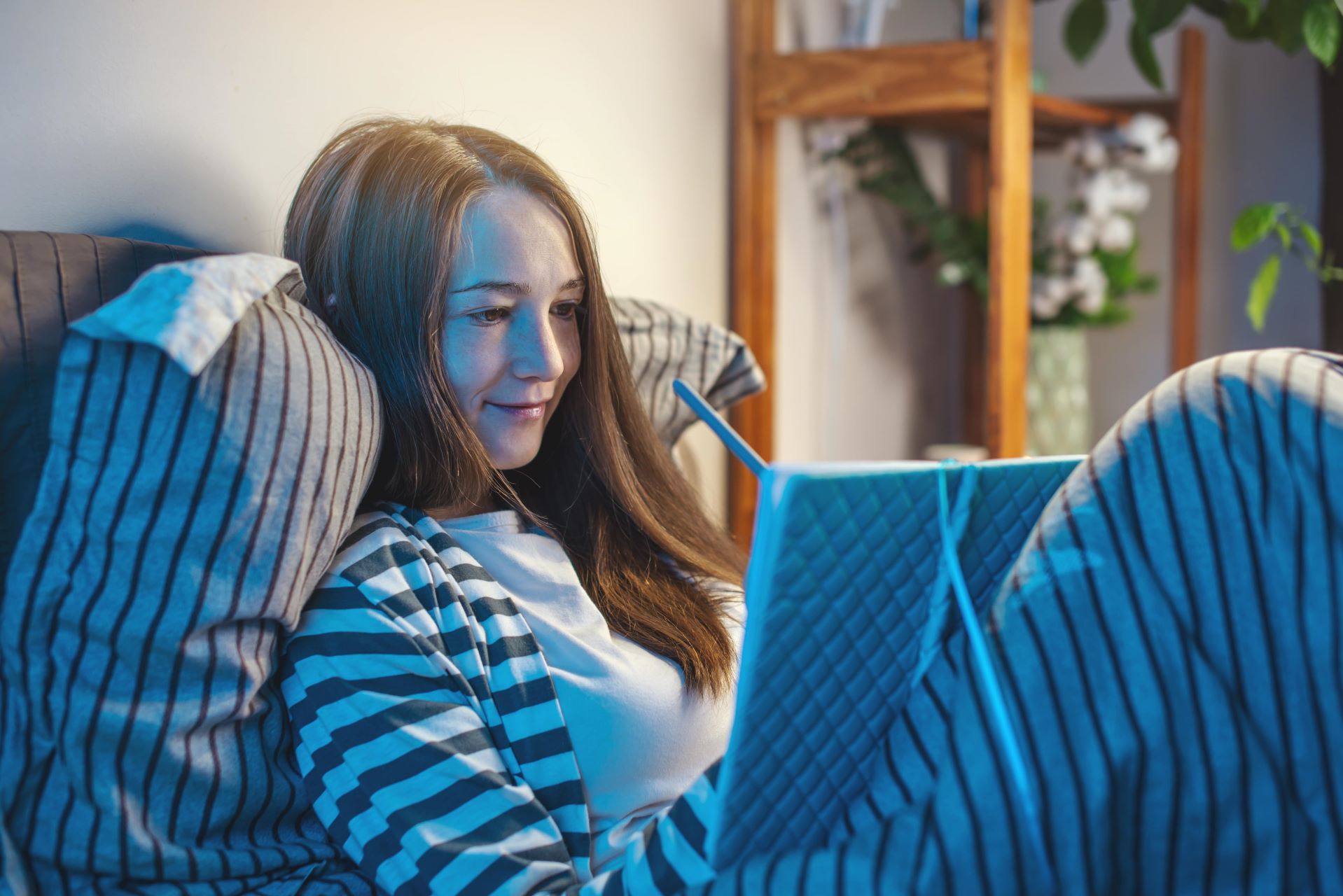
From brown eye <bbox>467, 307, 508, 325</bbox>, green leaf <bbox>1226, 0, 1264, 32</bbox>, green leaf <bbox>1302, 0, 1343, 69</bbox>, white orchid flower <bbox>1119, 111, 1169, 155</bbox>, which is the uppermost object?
green leaf <bbox>1226, 0, 1264, 32</bbox>

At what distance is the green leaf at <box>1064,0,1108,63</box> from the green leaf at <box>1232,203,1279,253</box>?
0.37 meters

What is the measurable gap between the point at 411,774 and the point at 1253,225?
4.26ft

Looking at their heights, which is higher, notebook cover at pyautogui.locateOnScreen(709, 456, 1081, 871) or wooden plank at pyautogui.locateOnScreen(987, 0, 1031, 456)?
wooden plank at pyautogui.locateOnScreen(987, 0, 1031, 456)

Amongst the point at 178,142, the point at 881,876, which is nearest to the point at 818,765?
the point at 881,876

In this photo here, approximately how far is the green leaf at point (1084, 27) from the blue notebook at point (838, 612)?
1.25 meters

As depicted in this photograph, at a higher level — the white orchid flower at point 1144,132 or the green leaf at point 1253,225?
the white orchid flower at point 1144,132

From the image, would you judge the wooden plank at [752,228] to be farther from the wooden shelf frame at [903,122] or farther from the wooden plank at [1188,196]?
the wooden plank at [1188,196]

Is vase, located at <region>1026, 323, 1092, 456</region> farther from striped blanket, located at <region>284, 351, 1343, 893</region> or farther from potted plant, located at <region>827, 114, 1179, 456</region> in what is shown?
striped blanket, located at <region>284, 351, 1343, 893</region>

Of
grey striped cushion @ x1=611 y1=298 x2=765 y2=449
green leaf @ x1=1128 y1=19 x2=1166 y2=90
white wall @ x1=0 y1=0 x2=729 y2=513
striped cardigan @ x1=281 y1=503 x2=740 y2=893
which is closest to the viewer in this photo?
striped cardigan @ x1=281 y1=503 x2=740 y2=893

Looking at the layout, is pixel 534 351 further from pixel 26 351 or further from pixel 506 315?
pixel 26 351

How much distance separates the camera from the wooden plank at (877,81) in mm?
1512

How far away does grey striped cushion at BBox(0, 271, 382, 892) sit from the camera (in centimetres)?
60

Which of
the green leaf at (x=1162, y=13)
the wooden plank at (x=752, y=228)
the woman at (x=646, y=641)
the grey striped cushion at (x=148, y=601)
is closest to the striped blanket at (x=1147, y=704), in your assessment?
the woman at (x=646, y=641)

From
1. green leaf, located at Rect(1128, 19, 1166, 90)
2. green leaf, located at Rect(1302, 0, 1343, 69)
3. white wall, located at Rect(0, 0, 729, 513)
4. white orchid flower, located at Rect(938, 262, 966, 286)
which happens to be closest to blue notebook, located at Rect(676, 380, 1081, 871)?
white wall, located at Rect(0, 0, 729, 513)
